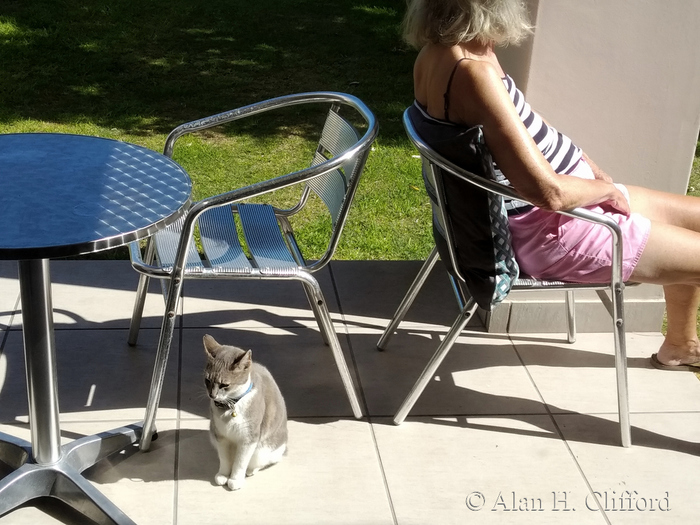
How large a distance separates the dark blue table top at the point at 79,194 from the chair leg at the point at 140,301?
1.40ft

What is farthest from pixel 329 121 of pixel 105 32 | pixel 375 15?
pixel 375 15

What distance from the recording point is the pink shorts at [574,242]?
273cm

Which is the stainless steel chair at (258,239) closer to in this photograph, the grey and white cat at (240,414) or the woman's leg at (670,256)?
the grey and white cat at (240,414)

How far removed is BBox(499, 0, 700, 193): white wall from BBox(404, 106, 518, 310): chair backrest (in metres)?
0.68

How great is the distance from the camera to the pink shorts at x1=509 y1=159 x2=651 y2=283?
8.95ft

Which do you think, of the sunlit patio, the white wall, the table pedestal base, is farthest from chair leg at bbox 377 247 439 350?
the table pedestal base

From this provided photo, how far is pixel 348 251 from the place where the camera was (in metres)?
4.31

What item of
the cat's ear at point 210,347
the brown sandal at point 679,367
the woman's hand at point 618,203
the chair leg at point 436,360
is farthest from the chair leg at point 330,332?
the brown sandal at point 679,367

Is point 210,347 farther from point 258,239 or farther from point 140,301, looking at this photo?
point 140,301

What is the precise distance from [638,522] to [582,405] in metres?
0.63

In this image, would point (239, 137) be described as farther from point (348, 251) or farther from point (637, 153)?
point (637, 153)

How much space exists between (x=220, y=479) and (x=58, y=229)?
957mm

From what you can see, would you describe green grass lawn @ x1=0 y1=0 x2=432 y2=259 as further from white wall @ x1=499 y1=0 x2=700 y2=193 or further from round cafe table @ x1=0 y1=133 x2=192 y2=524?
round cafe table @ x1=0 y1=133 x2=192 y2=524

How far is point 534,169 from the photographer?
2.49 m
